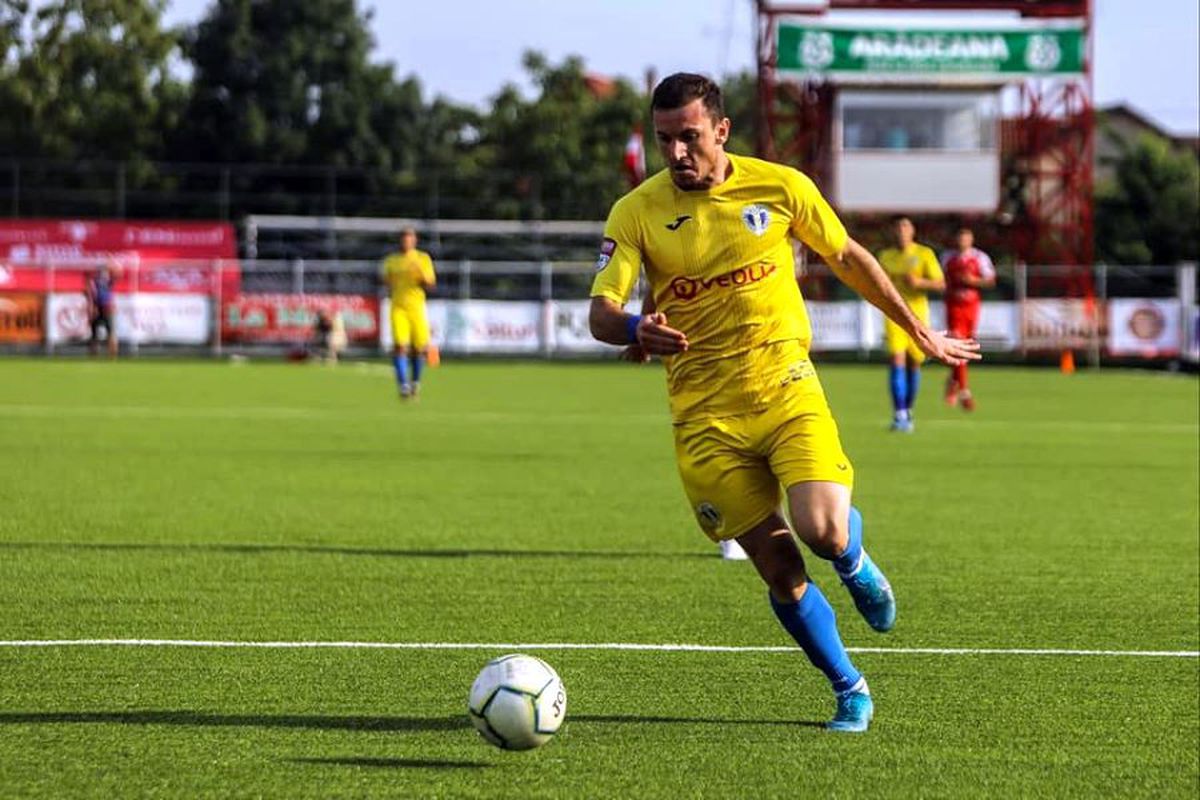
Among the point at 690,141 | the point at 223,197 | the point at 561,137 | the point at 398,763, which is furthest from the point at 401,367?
the point at 561,137

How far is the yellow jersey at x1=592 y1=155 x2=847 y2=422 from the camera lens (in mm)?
6766

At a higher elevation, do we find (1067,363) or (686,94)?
(686,94)

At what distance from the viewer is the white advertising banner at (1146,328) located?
1763 inches

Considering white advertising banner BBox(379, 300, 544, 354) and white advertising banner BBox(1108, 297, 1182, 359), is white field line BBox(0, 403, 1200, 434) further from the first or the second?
white advertising banner BBox(379, 300, 544, 354)

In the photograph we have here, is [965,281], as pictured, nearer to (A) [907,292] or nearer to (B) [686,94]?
(A) [907,292]

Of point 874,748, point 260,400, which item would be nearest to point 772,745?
point 874,748

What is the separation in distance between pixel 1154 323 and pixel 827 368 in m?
7.55

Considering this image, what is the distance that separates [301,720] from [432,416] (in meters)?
18.3

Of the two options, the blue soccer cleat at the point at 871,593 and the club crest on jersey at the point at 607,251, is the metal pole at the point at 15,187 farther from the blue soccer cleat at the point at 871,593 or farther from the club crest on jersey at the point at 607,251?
the blue soccer cleat at the point at 871,593

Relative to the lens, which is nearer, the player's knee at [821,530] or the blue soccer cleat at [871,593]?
the player's knee at [821,530]

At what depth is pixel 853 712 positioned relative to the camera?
22.1 ft

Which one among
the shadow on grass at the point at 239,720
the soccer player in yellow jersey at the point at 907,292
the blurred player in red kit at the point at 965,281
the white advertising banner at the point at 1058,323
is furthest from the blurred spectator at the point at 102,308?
the shadow on grass at the point at 239,720

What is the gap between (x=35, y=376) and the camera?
35.8m

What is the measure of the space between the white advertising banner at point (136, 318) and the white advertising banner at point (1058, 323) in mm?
19907
